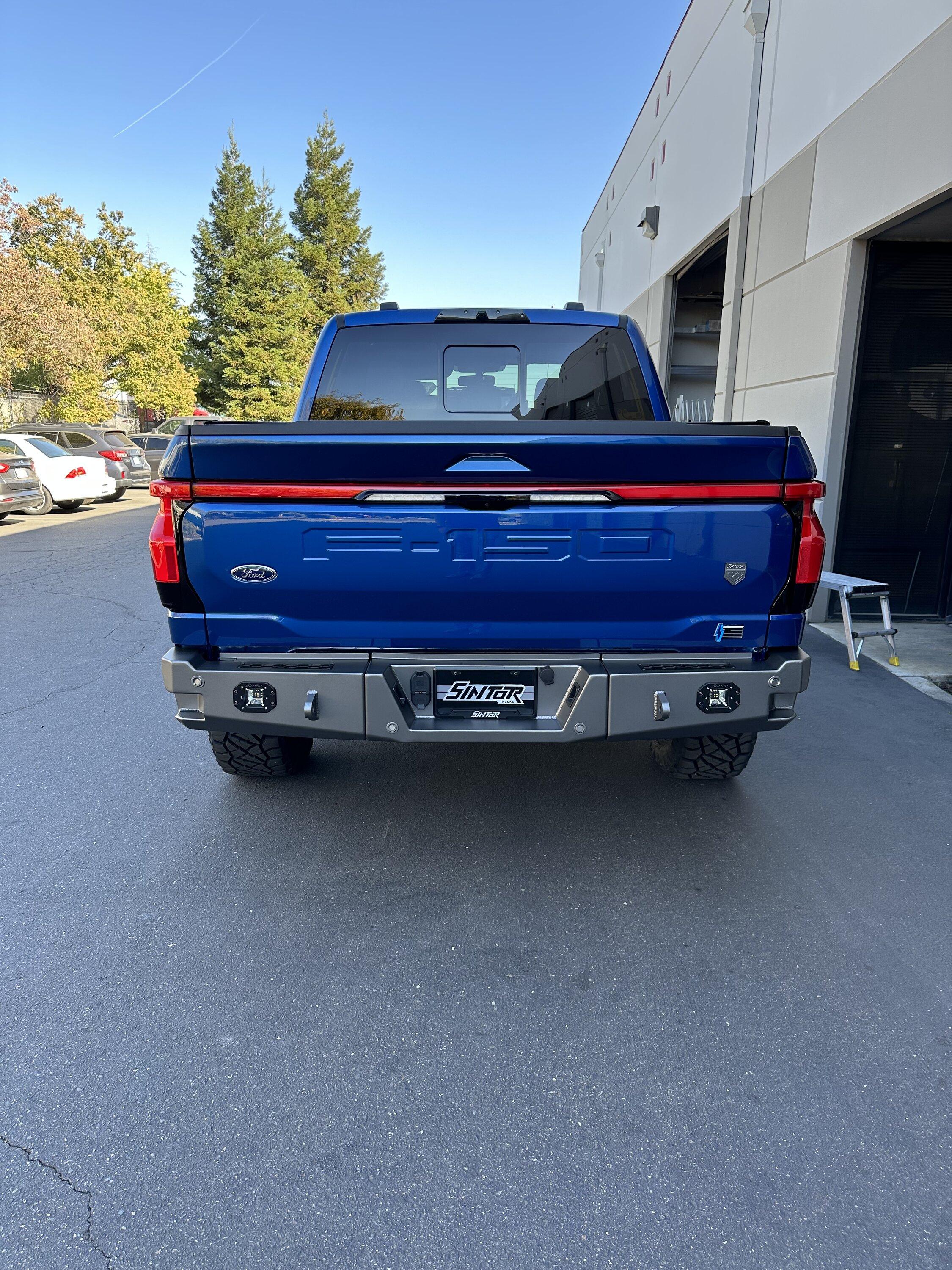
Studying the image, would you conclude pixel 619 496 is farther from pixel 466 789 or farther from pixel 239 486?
pixel 466 789

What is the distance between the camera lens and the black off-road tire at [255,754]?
3.87m

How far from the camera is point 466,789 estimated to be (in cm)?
412

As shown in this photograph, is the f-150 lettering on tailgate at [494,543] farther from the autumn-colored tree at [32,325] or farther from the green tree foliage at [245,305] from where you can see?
the green tree foliage at [245,305]

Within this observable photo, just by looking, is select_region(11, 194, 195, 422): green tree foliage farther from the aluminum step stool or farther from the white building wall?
the aluminum step stool

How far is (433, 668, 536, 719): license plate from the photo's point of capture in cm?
296

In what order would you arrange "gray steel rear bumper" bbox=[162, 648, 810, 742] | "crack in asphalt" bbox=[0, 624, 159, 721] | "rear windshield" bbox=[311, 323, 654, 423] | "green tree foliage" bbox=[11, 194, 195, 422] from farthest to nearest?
"green tree foliage" bbox=[11, 194, 195, 422], "crack in asphalt" bbox=[0, 624, 159, 721], "rear windshield" bbox=[311, 323, 654, 423], "gray steel rear bumper" bbox=[162, 648, 810, 742]

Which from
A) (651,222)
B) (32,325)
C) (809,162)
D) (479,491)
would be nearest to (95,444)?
(32,325)

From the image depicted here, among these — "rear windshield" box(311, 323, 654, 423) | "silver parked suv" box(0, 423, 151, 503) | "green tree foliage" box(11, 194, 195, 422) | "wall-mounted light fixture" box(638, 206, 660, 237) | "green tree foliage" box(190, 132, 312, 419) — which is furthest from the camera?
"green tree foliage" box(190, 132, 312, 419)

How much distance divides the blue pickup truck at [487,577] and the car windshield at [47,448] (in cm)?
1604

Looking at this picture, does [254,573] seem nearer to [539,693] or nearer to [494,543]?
[494,543]

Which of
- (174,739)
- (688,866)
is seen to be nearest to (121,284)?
(174,739)

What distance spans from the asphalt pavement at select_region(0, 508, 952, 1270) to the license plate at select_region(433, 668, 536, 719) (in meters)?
0.75

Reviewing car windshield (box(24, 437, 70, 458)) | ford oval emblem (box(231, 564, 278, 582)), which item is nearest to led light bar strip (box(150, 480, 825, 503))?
ford oval emblem (box(231, 564, 278, 582))

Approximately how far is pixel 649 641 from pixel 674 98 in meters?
14.5
